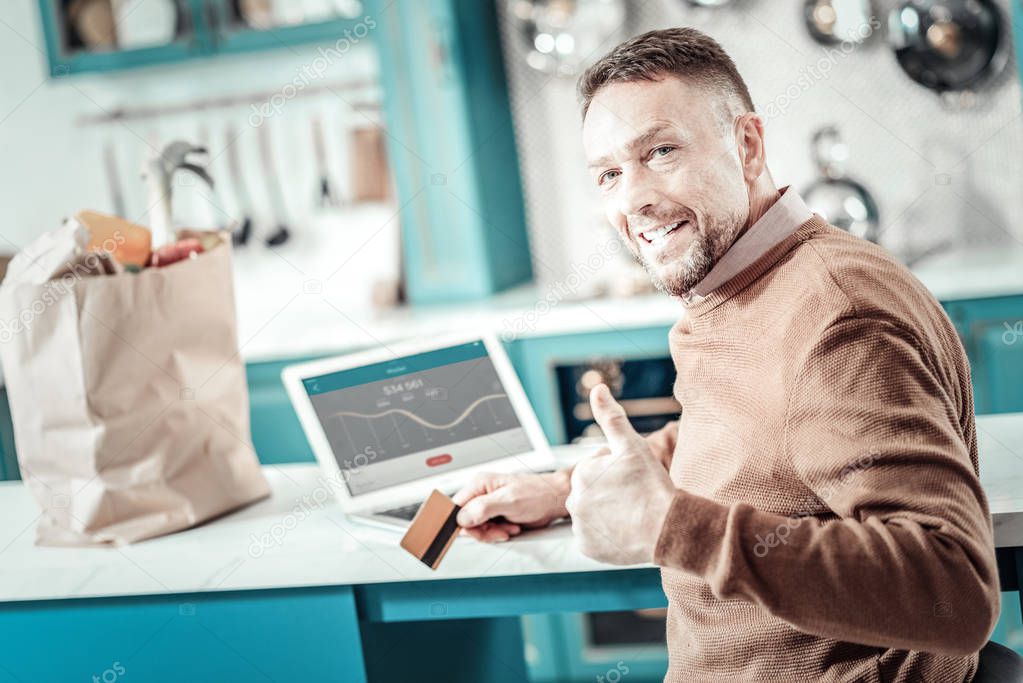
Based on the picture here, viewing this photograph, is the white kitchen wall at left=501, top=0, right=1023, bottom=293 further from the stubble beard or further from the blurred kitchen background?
the stubble beard

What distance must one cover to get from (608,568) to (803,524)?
1.31 ft

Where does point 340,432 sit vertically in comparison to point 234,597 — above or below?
above

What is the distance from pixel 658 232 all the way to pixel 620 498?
0.32m

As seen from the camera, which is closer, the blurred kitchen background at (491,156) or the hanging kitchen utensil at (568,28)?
the blurred kitchen background at (491,156)

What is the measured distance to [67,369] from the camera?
1.49m

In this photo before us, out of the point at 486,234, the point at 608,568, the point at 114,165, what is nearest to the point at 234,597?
the point at 608,568

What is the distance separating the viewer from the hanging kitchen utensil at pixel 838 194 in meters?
2.91

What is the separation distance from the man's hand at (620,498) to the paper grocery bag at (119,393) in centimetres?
69

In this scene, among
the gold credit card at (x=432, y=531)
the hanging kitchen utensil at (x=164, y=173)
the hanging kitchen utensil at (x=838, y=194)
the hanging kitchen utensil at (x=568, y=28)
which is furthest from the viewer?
the hanging kitchen utensil at (x=568, y=28)

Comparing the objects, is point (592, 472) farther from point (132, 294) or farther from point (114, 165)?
point (114, 165)

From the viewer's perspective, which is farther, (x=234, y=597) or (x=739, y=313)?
(x=234, y=597)

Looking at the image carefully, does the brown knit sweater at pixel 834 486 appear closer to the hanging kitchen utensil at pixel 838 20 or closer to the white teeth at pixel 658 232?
the white teeth at pixel 658 232

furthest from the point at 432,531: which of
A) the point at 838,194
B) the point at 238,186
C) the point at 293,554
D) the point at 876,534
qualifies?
the point at 238,186

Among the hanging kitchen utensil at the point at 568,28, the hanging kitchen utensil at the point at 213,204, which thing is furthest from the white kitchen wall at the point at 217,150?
the hanging kitchen utensil at the point at 568,28
